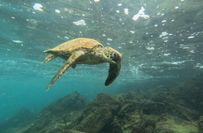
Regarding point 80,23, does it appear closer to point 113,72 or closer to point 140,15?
point 140,15

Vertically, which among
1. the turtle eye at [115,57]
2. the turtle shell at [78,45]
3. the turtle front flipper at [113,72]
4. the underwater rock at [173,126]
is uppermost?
the turtle shell at [78,45]

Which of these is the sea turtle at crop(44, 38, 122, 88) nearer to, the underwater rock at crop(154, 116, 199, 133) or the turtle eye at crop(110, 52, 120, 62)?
the turtle eye at crop(110, 52, 120, 62)

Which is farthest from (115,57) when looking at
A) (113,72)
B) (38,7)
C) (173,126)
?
(38,7)

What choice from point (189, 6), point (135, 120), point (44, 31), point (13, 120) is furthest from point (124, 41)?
point (13, 120)

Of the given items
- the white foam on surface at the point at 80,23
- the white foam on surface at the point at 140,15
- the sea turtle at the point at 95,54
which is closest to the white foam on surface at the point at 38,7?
the white foam on surface at the point at 80,23

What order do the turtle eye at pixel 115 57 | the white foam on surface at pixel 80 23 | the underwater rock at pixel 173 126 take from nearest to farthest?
the turtle eye at pixel 115 57
the underwater rock at pixel 173 126
the white foam on surface at pixel 80 23

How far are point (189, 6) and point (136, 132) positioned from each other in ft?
28.1

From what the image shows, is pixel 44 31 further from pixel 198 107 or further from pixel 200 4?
pixel 198 107

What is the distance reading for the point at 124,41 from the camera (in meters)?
23.0

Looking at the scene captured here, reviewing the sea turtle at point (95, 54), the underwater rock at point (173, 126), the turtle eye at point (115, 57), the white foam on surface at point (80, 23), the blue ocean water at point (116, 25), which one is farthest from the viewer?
the white foam on surface at point (80, 23)

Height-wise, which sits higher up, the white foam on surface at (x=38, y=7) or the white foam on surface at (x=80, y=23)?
the white foam on surface at (x=38, y=7)

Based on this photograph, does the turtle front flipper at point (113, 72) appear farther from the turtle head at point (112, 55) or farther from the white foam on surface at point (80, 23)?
the white foam on surface at point (80, 23)

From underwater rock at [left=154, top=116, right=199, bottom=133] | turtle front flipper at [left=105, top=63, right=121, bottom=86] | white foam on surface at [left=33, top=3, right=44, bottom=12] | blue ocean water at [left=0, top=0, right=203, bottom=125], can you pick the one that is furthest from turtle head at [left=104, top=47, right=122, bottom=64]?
white foam on surface at [left=33, top=3, right=44, bottom=12]

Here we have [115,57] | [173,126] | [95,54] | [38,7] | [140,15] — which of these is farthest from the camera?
[38,7]
